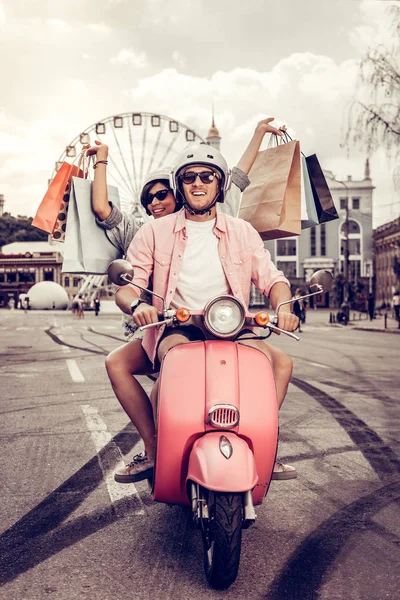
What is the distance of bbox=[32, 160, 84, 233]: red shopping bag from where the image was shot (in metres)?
4.48

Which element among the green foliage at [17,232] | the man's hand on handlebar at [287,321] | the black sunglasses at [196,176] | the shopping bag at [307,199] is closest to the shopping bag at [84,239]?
the black sunglasses at [196,176]

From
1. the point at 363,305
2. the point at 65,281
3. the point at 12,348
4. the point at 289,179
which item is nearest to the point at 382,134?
the point at 12,348

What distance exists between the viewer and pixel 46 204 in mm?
4500

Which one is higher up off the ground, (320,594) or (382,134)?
(382,134)

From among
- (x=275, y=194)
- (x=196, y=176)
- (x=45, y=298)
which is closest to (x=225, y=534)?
(x=196, y=176)

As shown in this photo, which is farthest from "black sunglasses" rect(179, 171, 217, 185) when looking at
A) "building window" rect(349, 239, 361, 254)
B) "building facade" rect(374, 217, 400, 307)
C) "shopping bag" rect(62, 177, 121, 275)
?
"building window" rect(349, 239, 361, 254)

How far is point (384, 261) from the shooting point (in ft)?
257

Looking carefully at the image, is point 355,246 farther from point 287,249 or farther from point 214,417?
point 214,417

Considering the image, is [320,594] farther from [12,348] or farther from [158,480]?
[12,348]

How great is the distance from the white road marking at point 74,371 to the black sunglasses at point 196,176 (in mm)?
5964

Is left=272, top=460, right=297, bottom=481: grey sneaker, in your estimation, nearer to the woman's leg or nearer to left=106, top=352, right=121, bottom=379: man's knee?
the woman's leg

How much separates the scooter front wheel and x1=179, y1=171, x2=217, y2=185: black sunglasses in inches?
59.7

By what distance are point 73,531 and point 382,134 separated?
1983 centimetres

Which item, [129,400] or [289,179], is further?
[289,179]
